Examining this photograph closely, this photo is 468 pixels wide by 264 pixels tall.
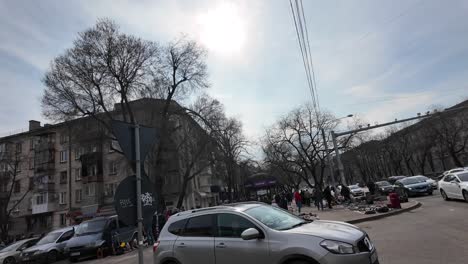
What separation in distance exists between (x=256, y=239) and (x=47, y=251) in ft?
56.9

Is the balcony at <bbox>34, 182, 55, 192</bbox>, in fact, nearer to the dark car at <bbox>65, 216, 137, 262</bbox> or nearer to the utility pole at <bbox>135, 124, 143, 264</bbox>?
the dark car at <bbox>65, 216, 137, 262</bbox>

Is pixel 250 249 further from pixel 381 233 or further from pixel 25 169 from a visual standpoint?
pixel 25 169

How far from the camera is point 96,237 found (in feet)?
57.8

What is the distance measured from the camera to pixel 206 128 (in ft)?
115

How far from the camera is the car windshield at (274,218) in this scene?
6.07m

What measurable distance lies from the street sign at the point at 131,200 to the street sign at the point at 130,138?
45 centimetres

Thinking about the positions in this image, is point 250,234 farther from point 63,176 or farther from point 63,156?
point 63,156

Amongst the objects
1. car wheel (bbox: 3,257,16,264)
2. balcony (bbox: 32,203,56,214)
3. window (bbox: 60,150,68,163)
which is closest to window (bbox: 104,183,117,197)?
balcony (bbox: 32,203,56,214)

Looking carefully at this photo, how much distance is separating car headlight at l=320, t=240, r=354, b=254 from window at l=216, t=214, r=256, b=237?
1342mm

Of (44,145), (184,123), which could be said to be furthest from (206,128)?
(44,145)

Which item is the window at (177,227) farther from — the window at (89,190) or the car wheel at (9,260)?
the window at (89,190)

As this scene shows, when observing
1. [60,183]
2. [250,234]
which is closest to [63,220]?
[60,183]

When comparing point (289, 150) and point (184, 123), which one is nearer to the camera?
point (184, 123)

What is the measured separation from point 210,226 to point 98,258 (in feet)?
43.9
